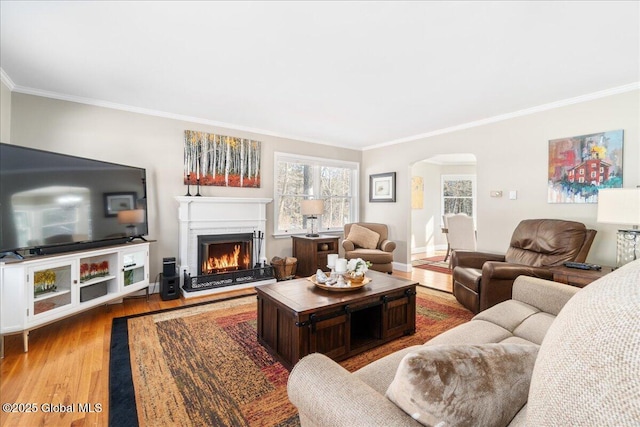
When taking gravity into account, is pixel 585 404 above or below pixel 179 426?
above

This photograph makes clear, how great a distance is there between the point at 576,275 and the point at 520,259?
0.84 m

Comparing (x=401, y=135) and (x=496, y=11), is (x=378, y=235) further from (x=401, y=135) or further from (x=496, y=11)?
(x=496, y=11)

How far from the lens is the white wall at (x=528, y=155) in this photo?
3113mm

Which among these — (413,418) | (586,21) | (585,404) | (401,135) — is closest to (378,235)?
(401,135)

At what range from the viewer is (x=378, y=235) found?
522 cm

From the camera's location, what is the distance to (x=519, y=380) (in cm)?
83

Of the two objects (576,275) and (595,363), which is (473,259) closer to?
(576,275)

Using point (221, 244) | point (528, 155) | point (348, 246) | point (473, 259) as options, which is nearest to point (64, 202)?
point (221, 244)

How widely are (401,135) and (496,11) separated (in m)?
3.26

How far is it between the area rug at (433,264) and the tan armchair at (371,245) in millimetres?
1204

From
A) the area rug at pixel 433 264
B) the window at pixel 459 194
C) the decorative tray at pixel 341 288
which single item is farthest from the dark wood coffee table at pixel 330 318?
the window at pixel 459 194

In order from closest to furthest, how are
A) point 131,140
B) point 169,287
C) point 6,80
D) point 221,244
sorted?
point 6,80 < point 169,287 < point 131,140 < point 221,244

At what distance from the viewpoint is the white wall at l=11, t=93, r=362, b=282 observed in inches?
128

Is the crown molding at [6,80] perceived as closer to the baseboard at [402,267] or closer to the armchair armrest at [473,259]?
the armchair armrest at [473,259]
